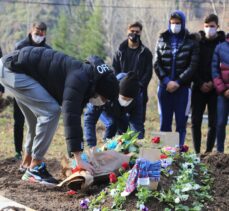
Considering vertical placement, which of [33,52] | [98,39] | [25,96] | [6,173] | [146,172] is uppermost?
[98,39]

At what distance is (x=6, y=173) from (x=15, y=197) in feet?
4.38

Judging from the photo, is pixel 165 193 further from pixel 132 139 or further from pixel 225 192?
pixel 132 139

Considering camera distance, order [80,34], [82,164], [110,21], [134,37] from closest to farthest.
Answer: [82,164]
[134,37]
[110,21]
[80,34]

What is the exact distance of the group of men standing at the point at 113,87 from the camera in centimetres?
431

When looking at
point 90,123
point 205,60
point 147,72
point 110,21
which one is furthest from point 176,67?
point 110,21

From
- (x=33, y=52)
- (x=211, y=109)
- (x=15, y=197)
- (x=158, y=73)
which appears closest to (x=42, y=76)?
(x=33, y=52)

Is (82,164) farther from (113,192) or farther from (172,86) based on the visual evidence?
(172,86)

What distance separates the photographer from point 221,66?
6.49 meters

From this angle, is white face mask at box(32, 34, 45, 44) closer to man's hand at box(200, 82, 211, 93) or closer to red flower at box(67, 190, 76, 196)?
man's hand at box(200, 82, 211, 93)

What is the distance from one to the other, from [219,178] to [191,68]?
2.20 meters

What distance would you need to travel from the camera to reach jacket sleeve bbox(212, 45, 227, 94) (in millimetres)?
6387

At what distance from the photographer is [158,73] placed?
6715mm

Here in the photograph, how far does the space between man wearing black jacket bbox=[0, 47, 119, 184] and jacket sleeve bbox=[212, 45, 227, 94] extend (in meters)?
2.41

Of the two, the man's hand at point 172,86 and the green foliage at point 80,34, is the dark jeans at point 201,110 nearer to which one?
the man's hand at point 172,86
